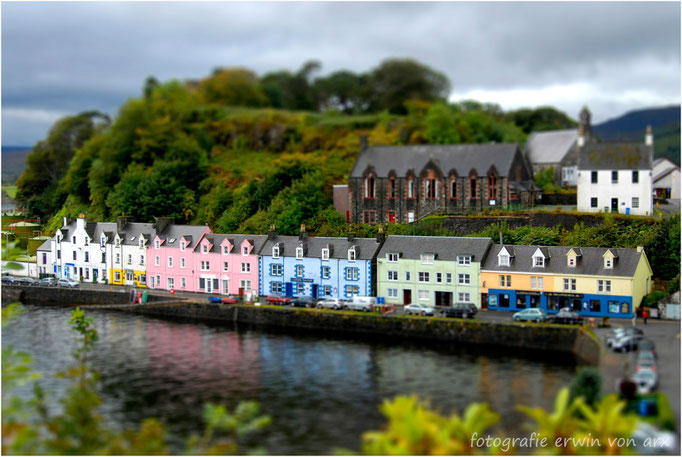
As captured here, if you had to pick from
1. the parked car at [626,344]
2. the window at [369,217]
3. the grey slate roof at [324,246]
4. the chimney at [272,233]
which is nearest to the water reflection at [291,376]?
the parked car at [626,344]

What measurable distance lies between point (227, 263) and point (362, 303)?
1283cm

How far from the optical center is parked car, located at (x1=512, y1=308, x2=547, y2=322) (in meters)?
40.9

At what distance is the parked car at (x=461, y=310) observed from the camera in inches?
1679

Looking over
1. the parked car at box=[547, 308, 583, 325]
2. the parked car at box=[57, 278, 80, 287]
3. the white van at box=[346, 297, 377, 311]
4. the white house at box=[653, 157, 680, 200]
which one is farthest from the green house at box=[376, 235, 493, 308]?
the parked car at box=[57, 278, 80, 287]

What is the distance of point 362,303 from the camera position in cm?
4578

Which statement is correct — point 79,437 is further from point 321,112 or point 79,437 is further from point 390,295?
point 321,112

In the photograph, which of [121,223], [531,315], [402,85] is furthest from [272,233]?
[402,85]

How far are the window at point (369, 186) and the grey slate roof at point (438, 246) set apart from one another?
11612 mm

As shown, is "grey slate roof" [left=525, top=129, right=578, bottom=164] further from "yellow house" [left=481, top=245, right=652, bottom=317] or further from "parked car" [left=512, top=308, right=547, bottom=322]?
"parked car" [left=512, top=308, right=547, bottom=322]

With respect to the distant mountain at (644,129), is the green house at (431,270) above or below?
below

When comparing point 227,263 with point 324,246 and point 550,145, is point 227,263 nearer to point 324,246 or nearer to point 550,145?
point 324,246

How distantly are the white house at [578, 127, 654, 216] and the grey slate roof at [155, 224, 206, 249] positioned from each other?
29.0 meters

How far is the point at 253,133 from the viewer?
86562 millimetres

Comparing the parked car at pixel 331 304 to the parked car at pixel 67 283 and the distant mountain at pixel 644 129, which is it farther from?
the distant mountain at pixel 644 129
